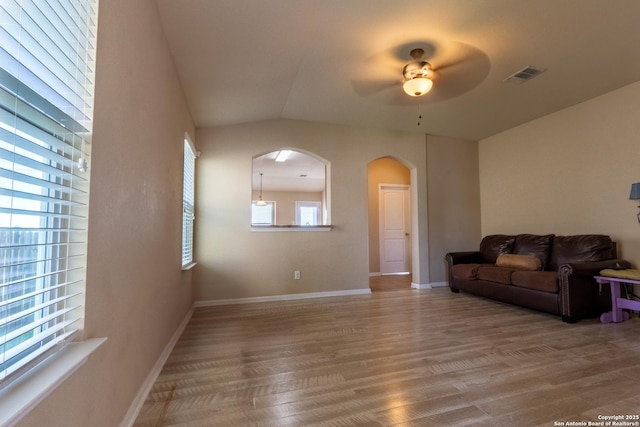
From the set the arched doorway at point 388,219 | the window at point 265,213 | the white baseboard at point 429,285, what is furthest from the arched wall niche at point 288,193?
the white baseboard at point 429,285

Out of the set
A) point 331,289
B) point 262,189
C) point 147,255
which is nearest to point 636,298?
point 331,289

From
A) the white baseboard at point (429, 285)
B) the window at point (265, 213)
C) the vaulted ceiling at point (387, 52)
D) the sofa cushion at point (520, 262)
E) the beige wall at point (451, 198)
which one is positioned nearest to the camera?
the vaulted ceiling at point (387, 52)

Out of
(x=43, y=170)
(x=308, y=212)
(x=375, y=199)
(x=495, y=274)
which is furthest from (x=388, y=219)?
(x=43, y=170)

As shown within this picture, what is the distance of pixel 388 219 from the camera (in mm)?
6887

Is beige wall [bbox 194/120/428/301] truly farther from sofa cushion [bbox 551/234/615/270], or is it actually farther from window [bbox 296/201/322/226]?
window [bbox 296/201/322/226]

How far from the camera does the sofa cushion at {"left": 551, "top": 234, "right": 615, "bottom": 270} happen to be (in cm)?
351

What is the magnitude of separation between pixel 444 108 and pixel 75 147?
415 cm

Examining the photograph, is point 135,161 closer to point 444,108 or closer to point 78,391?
point 78,391

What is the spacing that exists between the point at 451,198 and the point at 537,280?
2.15 metres

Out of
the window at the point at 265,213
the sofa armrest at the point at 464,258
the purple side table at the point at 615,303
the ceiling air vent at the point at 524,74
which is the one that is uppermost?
the ceiling air vent at the point at 524,74

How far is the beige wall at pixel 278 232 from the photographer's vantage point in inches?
165

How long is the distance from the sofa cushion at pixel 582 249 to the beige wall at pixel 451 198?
1490mm

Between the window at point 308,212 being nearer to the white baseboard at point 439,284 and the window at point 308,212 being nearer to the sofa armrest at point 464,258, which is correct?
the white baseboard at point 439,284

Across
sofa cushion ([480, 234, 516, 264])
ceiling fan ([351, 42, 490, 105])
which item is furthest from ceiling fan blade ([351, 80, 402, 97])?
sofa cushion ([480, 234, 516, 264])
